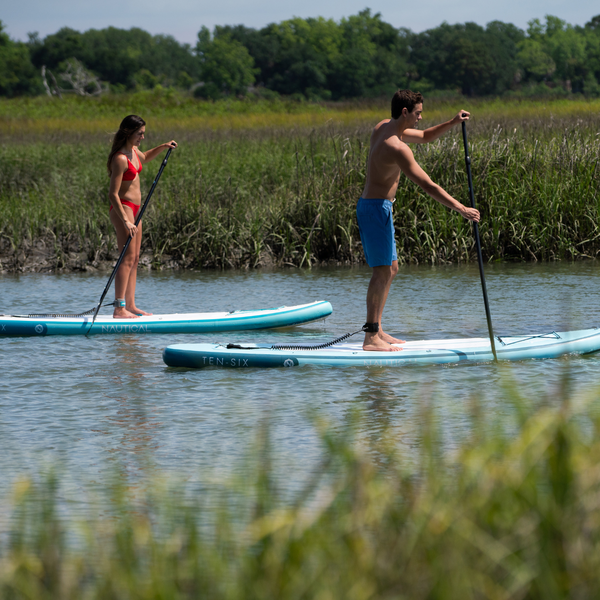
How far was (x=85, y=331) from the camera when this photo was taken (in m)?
9.27

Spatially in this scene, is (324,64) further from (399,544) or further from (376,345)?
(399,544)

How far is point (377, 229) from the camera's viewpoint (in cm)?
737

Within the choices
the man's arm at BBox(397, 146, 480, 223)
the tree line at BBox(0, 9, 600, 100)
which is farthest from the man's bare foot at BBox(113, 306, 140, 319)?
the tree line at BBox(0, 9, 600, 100)

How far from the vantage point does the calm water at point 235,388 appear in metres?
5.16

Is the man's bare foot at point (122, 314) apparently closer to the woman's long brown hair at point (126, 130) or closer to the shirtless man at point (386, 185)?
the woman's long brown hair at point (126, 130)

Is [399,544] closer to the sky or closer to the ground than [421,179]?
closer to the ground

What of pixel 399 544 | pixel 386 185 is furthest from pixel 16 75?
pixel 399 544

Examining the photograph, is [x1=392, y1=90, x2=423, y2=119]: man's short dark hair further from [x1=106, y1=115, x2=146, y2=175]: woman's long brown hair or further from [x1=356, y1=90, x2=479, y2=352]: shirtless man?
[x1=106, y1=115, x2=146, y2=175]: woman's long brown hair

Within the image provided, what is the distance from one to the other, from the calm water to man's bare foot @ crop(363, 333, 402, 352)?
198mm

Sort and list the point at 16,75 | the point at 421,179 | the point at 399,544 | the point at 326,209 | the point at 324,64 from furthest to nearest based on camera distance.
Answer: the point at 324,64
the point at 16,75
the point at 326,209
the point at 421,179
the point at 399,544

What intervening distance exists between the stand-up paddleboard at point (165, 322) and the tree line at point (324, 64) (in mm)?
74851

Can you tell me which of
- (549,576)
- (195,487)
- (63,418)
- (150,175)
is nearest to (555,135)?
(150,175)

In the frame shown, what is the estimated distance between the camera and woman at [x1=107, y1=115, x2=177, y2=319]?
30.5 ft

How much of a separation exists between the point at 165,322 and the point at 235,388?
2.65 meters
